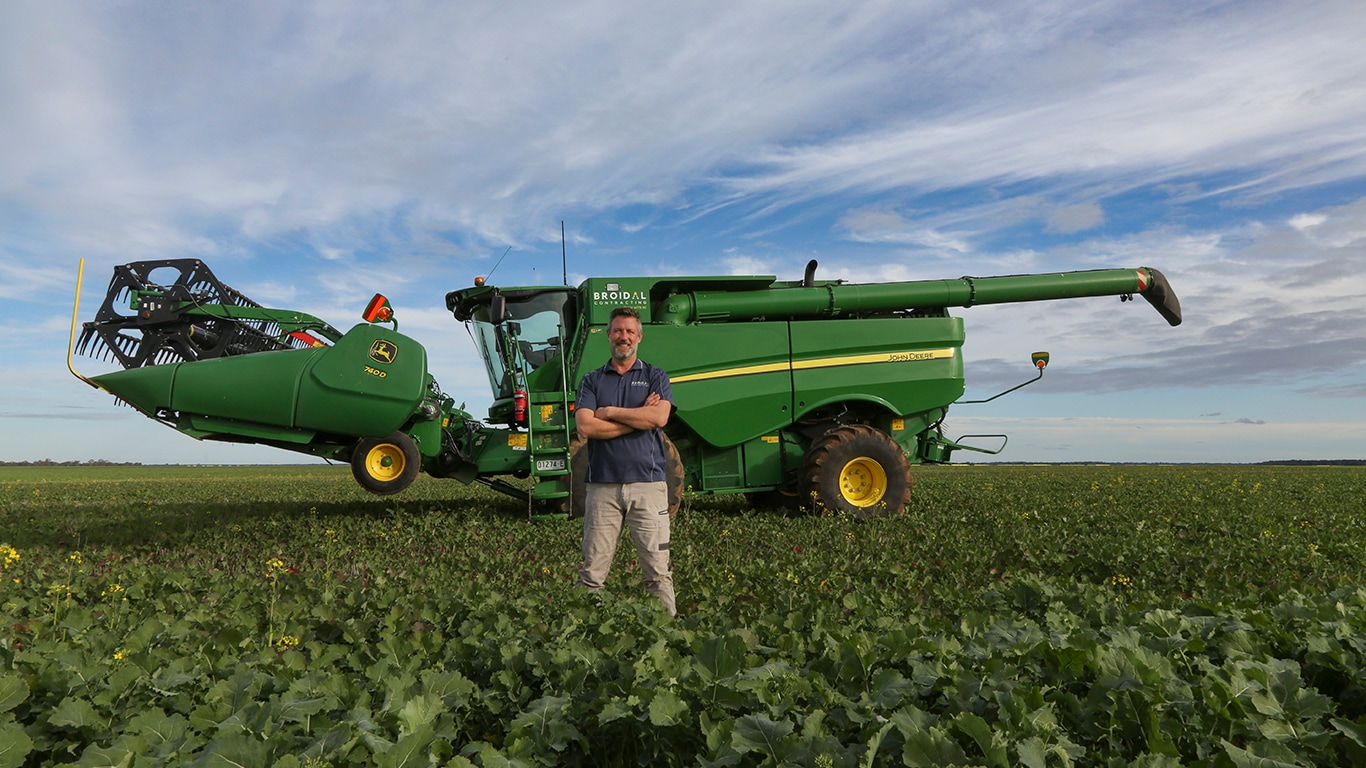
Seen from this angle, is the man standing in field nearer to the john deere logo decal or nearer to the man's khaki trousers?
the man's khaki trousers

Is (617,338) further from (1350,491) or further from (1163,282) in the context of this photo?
(1350,491)

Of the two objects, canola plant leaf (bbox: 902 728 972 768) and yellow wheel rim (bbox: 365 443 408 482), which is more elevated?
yellow wheel rim (bbox: 365 443 408 482)

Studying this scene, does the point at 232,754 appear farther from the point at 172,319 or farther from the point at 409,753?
the point at 172,319

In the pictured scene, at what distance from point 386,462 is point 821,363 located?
5.81 m

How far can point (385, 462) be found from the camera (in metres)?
10.0

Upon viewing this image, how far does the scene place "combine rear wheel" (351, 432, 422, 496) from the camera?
9875mm

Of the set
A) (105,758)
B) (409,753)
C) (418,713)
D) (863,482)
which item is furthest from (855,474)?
(105,758)

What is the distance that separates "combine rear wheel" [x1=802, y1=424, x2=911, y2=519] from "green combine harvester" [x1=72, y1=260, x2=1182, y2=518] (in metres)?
0.02

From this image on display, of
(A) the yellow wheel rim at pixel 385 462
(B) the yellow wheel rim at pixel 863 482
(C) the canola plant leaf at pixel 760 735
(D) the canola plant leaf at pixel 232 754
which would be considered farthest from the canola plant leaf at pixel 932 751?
(A) the yellow wheel rim at pixel 385 462

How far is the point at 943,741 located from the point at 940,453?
32.2 ft

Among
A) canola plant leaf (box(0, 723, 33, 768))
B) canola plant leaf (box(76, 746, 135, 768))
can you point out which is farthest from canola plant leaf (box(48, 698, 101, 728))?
canola plant leaf (box(76, 746, 135, 768))

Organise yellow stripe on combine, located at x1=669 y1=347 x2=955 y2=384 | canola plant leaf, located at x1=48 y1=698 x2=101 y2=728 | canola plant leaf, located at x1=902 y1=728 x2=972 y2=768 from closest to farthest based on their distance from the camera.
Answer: canola plant leaf, located at x1=902 y1=728 x2=972 y2=768
canola plant leaf, located at x1=48 y1=698 x2=101 y2=728
yellow stripe on combine, located at x1=669 y1=347 x2=955 y2=384

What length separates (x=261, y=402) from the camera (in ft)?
30.2

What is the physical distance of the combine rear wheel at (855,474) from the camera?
10.0 meters
